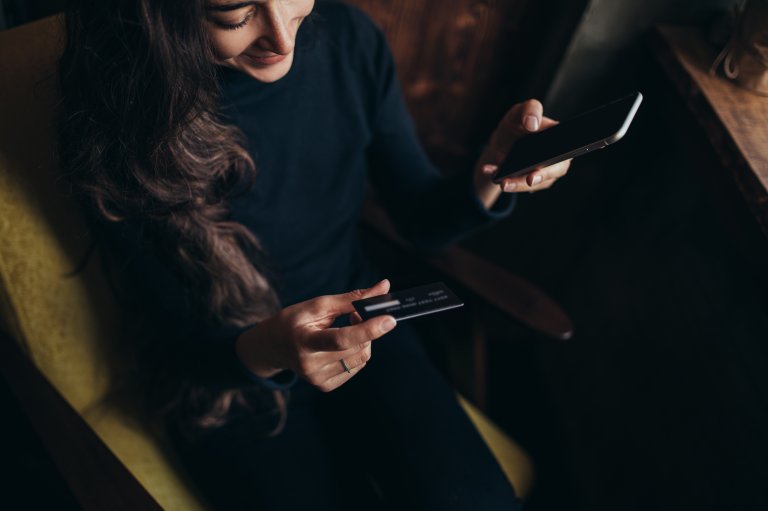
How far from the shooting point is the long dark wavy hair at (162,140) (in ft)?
2.11

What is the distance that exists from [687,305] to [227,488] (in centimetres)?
99

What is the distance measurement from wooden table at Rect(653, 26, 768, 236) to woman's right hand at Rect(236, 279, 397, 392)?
0.57 metres

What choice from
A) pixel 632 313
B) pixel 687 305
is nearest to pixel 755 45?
pixel 687 305

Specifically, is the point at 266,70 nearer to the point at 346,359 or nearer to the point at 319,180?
the point at 319,180

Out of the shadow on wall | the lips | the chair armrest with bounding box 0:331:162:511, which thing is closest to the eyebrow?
the lips

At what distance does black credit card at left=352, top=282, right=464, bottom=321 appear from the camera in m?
0.63

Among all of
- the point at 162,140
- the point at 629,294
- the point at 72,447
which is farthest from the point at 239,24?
the point at 629,294

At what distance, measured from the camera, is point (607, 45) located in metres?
1.14

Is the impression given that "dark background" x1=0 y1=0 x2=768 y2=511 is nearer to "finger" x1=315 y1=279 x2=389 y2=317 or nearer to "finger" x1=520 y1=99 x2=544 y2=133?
"finger" x1=315 y1=279 x2=389 y2=317

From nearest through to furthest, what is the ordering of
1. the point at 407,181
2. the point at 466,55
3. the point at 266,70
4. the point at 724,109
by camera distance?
the point at 266,70 → the point at 724,109 → the point at 407,181 → the point at 466,55

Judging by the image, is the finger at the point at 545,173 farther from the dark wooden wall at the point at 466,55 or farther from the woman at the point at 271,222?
the dark wooden wall at the point at 466,55

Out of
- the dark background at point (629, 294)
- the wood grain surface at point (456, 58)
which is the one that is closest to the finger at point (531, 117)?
the dark background at point (629, 294)

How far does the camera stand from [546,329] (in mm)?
1015

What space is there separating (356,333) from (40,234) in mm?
540
